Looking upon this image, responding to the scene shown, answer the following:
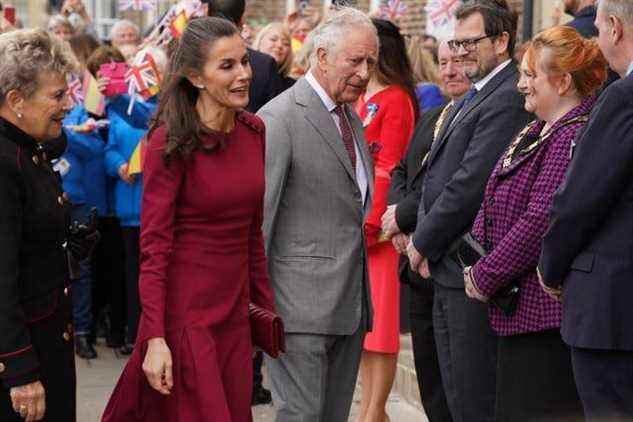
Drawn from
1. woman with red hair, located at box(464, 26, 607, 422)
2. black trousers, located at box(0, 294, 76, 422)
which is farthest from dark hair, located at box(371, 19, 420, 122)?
black trousers, located at box(0, 294, 76, 422)

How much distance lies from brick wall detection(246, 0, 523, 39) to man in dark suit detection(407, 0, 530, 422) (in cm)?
281

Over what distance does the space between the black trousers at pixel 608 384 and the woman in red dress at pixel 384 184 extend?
2.75 meters

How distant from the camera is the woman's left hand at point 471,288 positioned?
5.53 meters

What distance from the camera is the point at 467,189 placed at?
589 centimetres

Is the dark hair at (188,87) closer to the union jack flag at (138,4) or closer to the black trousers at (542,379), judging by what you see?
the black trousers at (542,379)

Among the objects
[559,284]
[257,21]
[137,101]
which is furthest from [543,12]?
[257,21]

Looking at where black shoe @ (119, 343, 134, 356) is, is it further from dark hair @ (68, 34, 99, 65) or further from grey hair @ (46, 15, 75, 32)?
grey hair @ (46, 15, 75, 32)

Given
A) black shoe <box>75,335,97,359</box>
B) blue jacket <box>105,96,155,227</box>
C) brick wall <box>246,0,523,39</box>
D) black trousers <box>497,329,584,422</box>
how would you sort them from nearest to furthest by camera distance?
black trousers <box>497,329,584,422</box>
blue jacket <box>105,96,155,227</box>
black shoe <box>75,335,97,359</box>
brick wall <box>246,0,523,39</box>

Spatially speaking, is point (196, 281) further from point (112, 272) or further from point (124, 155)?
point (112, 272)

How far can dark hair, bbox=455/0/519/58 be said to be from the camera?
20.3 ft

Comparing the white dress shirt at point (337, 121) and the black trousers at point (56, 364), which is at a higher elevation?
the white dress shirt at point (337, 121)

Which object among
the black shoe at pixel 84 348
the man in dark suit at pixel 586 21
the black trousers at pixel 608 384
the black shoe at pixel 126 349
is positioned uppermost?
the man in dark suit at pixel 586 21

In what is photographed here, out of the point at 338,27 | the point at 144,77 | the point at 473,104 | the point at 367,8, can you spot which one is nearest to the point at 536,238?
the point at 473,104

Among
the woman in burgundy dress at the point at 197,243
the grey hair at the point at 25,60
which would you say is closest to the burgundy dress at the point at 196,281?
the woman in burgundy dress at the point at 197,243
